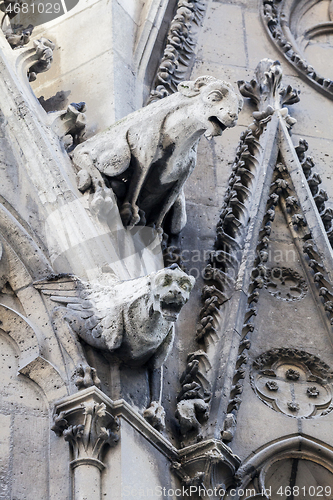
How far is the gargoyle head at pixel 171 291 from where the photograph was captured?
527 centimetres

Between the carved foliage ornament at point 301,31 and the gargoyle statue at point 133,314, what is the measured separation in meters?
4.58

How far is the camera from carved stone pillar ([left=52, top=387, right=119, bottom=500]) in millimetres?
5020

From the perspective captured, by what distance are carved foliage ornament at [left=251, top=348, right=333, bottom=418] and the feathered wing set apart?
52.9 inches

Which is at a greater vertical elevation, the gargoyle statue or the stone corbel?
the gargoyle statue

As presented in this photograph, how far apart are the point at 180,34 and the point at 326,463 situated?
187 inches

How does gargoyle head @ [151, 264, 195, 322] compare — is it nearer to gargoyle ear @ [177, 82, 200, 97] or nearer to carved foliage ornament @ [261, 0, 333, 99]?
gargoyle ear @ [177, 82, 200, 97]

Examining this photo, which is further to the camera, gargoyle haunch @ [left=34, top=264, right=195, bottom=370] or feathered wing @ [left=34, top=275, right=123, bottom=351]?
feathered wing @ [left=34, top=275, right=123, bottom=351]

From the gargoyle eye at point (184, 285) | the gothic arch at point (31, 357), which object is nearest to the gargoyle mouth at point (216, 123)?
the gargoyle eye at point (184, 285)

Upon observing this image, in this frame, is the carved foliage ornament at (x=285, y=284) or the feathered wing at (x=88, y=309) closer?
the feathered wing at (x=88, y=309)

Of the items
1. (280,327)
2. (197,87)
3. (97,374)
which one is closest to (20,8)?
(197,87)

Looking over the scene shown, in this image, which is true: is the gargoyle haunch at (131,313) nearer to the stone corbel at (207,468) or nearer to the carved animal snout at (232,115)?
the stone corbel at (207,468)

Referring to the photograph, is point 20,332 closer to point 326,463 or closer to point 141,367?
point 141,367

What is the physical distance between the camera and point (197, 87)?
6461 mm

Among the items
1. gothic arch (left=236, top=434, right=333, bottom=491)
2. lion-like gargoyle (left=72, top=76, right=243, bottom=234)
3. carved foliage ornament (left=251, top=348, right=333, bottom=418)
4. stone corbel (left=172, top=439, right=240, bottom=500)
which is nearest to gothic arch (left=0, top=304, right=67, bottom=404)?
stone corbel (left=172, top=439, right=240, bottom=500)
